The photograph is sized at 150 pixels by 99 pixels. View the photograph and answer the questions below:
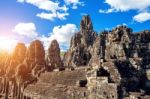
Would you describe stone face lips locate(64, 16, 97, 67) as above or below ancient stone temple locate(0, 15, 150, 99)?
above

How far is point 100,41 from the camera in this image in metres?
72.9

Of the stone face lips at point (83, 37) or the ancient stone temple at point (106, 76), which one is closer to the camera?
the ancient stone temple at point (106, 76)

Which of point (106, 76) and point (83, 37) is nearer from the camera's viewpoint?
point (106, 76)

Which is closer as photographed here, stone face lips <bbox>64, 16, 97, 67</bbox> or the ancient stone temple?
the ancient stone temple

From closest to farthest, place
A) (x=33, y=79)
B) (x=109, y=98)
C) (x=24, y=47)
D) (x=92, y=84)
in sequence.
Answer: (x=109, y=98)
(x=92, y=84)
(x=33, y=79)
(x=24, y=47)

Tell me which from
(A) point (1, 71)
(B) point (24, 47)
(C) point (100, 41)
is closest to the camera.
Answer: (C) point (100, 41)

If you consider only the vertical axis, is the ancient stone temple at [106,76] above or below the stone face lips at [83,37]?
below

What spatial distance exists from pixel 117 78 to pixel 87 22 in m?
99.9

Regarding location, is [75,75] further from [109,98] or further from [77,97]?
[109,98]

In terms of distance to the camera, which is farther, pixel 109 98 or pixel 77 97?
pixel 77 97

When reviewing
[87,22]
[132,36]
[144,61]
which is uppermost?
[87,22]

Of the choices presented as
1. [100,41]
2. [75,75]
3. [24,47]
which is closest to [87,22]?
Answer: [24,47]

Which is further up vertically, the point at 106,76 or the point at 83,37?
the point at 83,37

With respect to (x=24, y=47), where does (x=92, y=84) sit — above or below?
below
